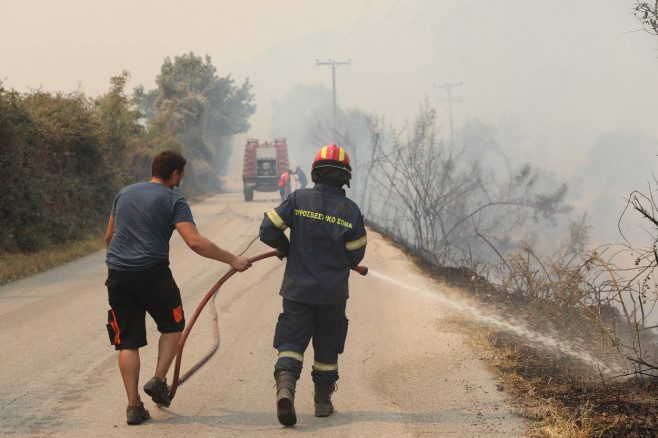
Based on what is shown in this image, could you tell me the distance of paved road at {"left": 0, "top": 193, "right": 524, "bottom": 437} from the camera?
13.9 feet

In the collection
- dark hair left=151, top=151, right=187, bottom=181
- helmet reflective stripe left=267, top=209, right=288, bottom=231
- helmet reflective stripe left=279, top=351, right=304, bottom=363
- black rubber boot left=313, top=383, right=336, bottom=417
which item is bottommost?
black rubber boot left=313, top=383, right=336, bottom=417

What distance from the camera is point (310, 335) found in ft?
14.8

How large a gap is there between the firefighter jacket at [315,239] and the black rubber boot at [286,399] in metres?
0.52

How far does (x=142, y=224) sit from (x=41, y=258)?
904 cm

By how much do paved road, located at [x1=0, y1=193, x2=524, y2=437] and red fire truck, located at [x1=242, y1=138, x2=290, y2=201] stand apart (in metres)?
22.6

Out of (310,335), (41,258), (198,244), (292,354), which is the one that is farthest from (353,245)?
(41,258)

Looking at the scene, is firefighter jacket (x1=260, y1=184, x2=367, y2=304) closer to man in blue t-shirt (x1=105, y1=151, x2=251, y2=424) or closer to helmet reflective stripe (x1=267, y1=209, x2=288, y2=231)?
helmet reflective stripe (x1=267, y1=209, x2=288, y2=231)

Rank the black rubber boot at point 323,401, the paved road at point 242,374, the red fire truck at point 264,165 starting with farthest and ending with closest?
the red fire truck at point 264,165, the black rubber boot at point 323,401, the paved road at point 242,374

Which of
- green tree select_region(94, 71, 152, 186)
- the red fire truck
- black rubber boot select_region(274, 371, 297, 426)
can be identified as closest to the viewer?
black rubber boot select_region(274, 371, 297, 426)

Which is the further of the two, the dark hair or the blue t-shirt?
the dark hair

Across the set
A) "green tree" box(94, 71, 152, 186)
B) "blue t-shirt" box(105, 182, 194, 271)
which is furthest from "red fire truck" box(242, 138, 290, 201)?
"blue t-shirt" box(105, 182, 194, 271)

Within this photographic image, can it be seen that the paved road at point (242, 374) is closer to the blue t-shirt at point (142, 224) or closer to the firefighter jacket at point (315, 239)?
the firefighter jacket at point (315, 239)

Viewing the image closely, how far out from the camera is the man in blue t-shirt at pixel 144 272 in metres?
4.21

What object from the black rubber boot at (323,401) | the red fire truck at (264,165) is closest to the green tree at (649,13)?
the black rubber boot at (323,401)
